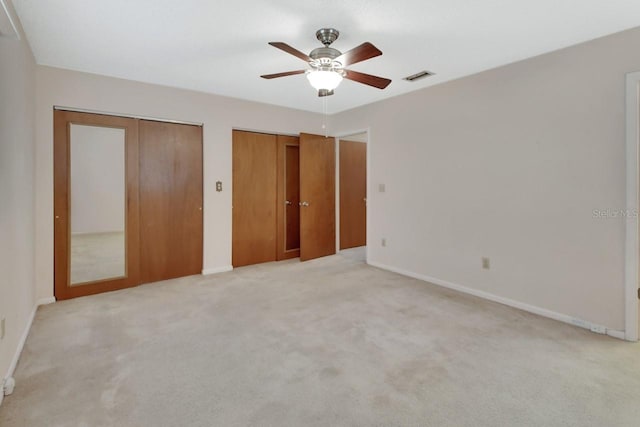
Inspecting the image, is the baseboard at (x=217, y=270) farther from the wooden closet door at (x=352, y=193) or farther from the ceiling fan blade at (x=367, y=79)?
the ceiling fan blade at (x=367, y=79)

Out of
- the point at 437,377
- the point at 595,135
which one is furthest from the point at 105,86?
the point at 595,135

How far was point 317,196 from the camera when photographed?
5.32m

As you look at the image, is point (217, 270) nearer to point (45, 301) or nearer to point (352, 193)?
point (45, 301)

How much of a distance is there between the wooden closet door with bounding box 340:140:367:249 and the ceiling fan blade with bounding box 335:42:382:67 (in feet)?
11.1

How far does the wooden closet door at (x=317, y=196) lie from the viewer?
5.12m

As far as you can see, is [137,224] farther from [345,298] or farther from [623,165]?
[623,165]

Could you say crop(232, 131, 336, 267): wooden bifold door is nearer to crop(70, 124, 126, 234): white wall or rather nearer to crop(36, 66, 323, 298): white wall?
crop(36, 66, 323, 298): white wall

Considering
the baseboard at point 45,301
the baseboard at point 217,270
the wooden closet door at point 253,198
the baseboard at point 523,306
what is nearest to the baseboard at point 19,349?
the baseboard at point 45,301

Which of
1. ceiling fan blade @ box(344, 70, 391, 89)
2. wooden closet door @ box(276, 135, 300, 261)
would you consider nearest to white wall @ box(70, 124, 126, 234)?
wooden closet door @ box(276, 135, 300, 261)

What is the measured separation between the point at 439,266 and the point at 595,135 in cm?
203

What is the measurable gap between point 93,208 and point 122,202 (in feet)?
1.00

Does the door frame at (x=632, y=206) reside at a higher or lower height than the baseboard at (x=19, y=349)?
higher

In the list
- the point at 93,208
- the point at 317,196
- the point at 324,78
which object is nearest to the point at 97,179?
the point at 93,208

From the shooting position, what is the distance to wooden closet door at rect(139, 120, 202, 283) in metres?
3.92
